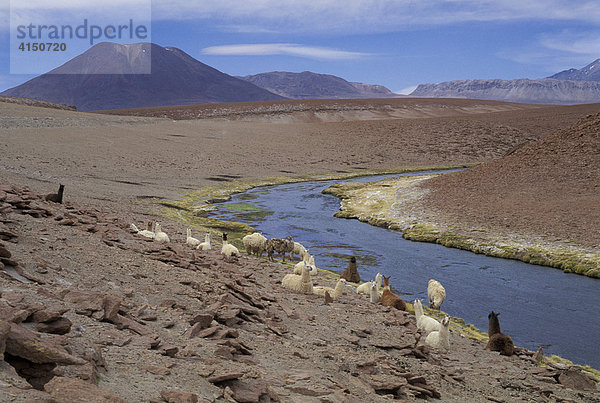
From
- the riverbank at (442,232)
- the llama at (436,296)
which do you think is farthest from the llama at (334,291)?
the riverbank at (442,232)

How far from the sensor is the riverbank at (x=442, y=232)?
23000mm

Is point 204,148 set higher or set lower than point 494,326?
higher

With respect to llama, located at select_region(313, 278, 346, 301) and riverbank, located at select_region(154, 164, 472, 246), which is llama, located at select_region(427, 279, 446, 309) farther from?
riverbank, located at select_region(154, 164, 472, 246)

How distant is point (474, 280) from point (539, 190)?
15.7 m

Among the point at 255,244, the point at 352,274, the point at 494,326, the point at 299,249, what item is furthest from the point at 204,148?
the point at 494,326

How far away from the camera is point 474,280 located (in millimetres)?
20891

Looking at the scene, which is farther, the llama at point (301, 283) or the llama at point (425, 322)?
the llama at point (301, 283)

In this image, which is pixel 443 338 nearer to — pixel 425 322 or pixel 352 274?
pixel 425 322

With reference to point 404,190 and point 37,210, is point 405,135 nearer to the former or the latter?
point 404,190

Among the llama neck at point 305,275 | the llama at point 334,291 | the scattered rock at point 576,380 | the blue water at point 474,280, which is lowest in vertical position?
the blue water at point 474,280

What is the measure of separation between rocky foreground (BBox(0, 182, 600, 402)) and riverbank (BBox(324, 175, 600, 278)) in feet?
37.8

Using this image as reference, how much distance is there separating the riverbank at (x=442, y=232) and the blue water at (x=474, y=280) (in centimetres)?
60

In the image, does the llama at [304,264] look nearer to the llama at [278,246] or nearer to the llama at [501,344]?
the llama at [278,246]

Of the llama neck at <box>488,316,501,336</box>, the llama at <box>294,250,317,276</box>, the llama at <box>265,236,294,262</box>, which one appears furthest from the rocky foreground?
the llama at <box>265,236,294,262</box>
